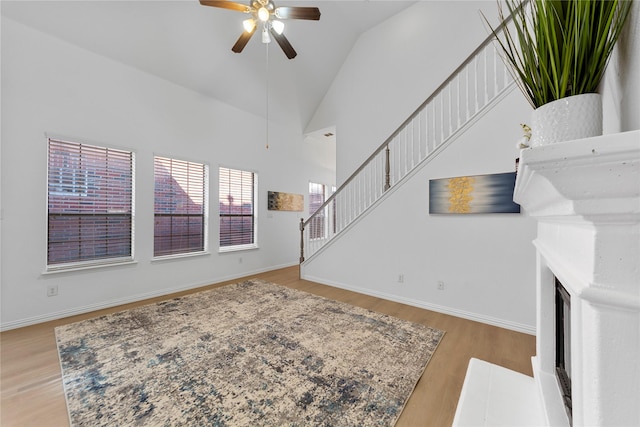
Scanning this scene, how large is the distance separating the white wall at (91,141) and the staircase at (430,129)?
2.34 metres

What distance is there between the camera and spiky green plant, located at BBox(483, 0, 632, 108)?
62cm

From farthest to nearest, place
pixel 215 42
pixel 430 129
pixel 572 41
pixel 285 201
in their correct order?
pixel 285 201 → pixel 430 129 → pixel 215 42 → pixel 572 41

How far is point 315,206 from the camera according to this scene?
761 centimetres

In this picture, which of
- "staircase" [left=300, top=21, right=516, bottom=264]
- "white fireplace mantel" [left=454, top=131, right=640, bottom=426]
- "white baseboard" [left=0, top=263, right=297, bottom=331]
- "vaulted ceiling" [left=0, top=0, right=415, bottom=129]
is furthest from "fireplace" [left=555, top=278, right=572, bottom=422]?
"vaulted ceiling" [left=0, top=0, right=415, bottom=129]

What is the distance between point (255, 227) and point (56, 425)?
13.6 feet

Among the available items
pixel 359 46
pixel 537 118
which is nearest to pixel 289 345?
pixel 537 118

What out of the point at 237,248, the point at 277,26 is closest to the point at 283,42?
the point at 277,26

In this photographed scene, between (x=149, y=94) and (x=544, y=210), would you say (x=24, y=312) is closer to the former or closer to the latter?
(x=149, y=94)

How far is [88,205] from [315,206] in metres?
5.20

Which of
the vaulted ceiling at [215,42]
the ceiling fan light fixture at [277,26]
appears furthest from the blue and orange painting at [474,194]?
the vaulted ceiling at [215,42]

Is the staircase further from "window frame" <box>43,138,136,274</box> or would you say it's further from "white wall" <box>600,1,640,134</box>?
"window frame" <box>43,138,136,274</box>

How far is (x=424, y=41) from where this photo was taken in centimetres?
458

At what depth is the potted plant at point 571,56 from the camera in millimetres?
632

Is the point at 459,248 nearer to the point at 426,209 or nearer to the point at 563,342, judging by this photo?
the point at 426,209
